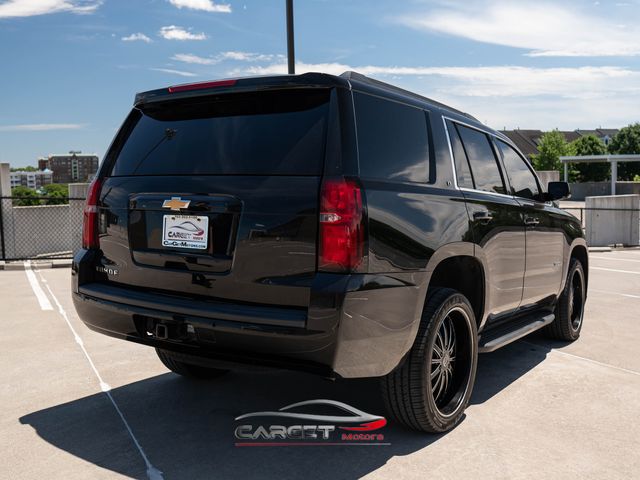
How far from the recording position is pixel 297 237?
9.78 ft

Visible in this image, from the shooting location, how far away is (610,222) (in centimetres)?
2128

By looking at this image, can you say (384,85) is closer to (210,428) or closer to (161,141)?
(161,141)

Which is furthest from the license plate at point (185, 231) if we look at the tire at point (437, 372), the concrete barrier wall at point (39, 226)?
the concrete barrier wall at point (39, 226)

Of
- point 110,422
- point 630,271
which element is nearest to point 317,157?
point 110,422

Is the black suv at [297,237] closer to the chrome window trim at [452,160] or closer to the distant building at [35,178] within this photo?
the chrome window trim at [452,160]

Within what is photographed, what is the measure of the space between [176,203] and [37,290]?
22.9 ft

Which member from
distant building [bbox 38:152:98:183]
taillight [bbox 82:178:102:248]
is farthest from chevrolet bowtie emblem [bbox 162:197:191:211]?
distant building [bbox 38:152:98:183]

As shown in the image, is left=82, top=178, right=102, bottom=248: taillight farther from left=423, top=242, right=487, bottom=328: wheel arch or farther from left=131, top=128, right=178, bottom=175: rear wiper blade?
left=423, top=242, right=487, bottom=328: wheel arch

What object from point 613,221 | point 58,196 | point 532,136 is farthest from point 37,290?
point 532,136

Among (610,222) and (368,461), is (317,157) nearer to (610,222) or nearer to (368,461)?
(368,461)

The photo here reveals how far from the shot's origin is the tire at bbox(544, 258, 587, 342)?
19.4 ft

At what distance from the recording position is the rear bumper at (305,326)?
290 centimetres

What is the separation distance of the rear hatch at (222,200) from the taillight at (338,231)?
0.16ft

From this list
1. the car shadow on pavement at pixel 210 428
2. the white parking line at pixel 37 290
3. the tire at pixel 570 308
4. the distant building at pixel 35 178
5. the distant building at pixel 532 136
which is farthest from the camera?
the distant building at pixel 35 178
